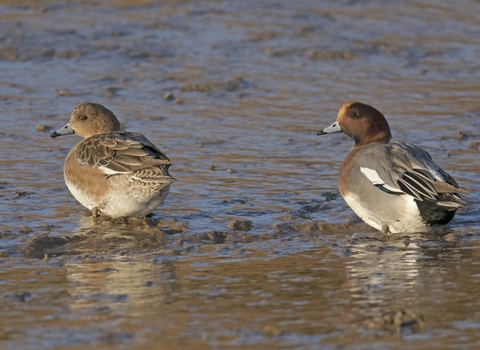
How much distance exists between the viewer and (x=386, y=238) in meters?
6.40

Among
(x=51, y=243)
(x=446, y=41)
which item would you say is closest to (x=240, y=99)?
(x=446, y=41)

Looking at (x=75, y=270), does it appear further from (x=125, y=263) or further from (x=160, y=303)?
(x=160, y=303)

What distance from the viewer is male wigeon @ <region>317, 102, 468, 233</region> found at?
20.6ft

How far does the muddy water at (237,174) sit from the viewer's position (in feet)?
15.2

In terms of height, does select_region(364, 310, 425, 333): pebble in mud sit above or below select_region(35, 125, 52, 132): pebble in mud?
below

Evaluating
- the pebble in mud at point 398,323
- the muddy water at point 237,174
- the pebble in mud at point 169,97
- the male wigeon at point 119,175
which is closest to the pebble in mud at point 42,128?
the muddy water at point 237,174

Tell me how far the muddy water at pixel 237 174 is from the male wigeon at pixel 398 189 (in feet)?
0.55

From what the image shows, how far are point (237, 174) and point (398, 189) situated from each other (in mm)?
1865

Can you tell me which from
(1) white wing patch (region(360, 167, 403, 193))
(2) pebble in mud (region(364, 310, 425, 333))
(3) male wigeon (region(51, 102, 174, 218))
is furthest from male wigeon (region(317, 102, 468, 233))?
(2) pebble in mud (region(364, 310, 425, 333))

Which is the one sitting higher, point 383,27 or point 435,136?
point 383,27

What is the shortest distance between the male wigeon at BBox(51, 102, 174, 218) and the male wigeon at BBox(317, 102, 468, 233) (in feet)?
4.33

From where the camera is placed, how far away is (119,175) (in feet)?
21.8

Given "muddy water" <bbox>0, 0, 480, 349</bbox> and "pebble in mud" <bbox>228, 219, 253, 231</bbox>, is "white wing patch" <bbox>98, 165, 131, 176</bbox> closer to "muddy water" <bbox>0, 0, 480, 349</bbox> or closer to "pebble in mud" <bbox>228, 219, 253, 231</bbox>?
"muddy water" <bbox>0, 0, 480, 349</bbox>

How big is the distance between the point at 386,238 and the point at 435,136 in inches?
110
